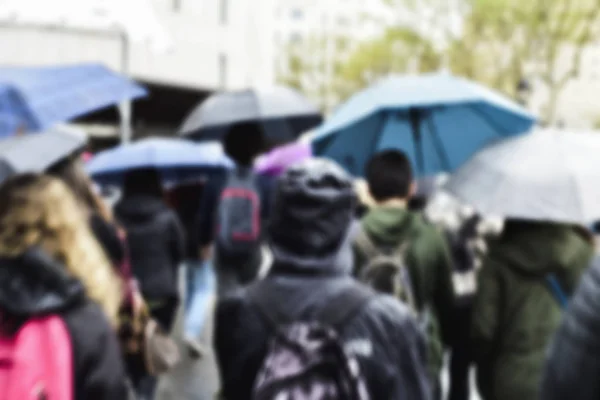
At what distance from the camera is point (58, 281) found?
3.21m

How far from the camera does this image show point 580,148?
469cm

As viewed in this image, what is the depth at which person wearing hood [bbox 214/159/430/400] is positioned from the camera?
3.20 metres

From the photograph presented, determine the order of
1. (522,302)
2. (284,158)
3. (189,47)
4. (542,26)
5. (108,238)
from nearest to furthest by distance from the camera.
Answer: (522,302) → (108,238) → (284,158) → (189,47) → (542,26)

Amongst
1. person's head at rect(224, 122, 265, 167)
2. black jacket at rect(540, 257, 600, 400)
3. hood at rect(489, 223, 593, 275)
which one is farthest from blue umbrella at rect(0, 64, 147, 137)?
person's head at rect(224, 122, 265, 167)

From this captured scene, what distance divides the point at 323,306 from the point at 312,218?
273 mm

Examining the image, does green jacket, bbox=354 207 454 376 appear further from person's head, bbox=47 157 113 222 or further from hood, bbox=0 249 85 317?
hood, bbox=0 249 85 317

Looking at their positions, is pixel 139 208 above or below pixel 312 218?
below

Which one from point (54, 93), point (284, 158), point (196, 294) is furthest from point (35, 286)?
point (284, 158)

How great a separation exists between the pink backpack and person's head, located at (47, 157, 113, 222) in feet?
6.28

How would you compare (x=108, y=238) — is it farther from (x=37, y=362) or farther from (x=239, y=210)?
(x=239, y=210)

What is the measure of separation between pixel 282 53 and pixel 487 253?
7423cm

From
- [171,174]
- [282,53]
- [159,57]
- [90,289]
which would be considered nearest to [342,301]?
[90,289]

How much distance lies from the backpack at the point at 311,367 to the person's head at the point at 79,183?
2.18 meters

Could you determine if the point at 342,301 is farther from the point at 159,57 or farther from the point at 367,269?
the point at 159,57
